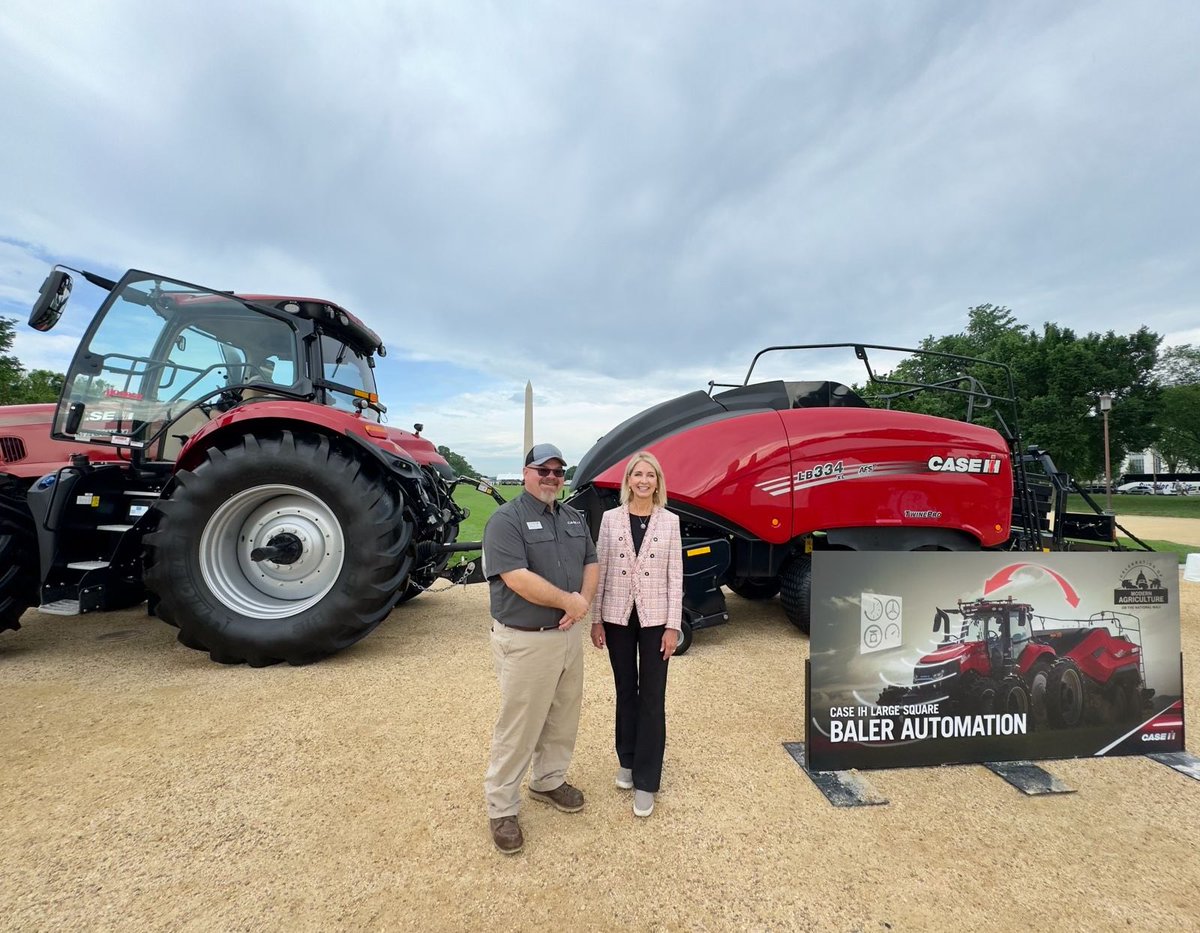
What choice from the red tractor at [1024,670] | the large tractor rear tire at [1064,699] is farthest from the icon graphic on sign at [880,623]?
the large tractor rear tire at [1064,699]

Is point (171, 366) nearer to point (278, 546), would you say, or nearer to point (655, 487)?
point (278, 546)

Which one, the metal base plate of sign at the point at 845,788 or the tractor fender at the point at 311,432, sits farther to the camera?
the tractor fender at the point at 311,432

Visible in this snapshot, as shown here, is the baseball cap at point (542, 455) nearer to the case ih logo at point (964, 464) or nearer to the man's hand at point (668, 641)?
the man's hand at point (668, 641)

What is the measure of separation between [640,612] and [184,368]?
3896mm

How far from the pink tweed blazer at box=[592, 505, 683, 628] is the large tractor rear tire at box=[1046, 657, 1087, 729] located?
71.0 inches

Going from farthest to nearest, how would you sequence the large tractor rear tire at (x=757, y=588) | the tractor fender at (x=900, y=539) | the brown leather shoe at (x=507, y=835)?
the large tractor rear tire at (x=757, y=588) < the tractor fender at (x=900, y=539) < the brown leather shoe at (x=507, y=835)

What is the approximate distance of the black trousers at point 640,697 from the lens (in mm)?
2145

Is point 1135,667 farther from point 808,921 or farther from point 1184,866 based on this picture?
point 808,921


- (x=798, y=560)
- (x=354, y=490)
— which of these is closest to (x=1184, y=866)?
(x=798, y=560)

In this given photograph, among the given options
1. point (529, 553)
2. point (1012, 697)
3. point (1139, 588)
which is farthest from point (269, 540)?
point (1139, 588)

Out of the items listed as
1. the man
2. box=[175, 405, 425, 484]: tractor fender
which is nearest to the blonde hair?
the man

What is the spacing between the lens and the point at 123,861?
1.83 meters

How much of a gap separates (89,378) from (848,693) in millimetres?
5120

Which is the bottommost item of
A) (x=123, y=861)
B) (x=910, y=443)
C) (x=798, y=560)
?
(x=123, y=861)
